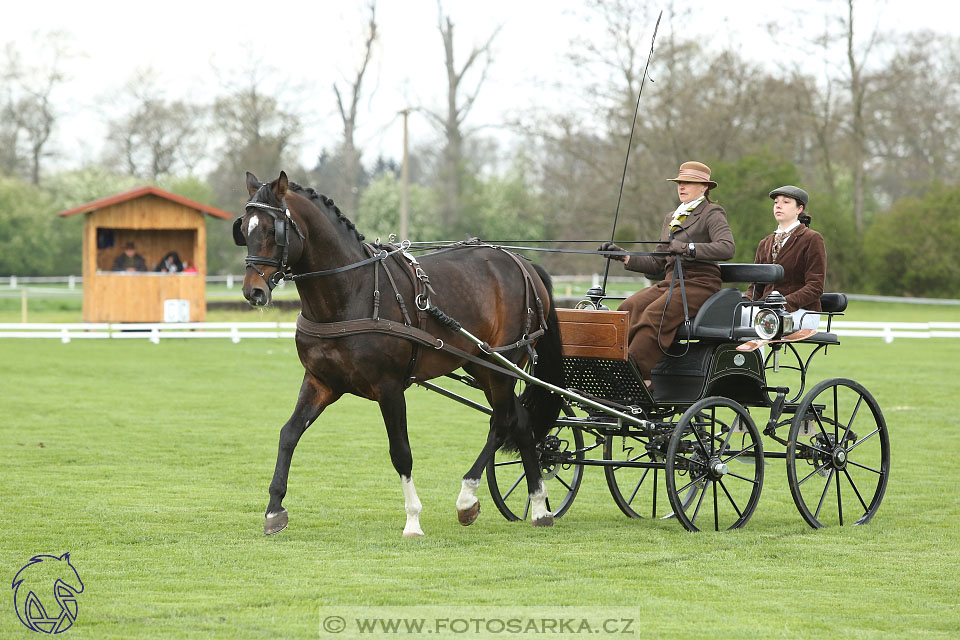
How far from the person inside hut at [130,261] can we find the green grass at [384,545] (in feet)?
49.5

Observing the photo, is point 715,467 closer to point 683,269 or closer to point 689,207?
point 683,269

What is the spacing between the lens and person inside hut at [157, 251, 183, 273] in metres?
27.9

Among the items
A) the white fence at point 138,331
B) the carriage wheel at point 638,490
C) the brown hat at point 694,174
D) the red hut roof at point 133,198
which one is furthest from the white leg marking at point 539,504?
the red hut roof at point 133,198

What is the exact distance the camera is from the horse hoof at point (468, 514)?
7426 millimetres

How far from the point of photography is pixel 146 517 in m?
7.55

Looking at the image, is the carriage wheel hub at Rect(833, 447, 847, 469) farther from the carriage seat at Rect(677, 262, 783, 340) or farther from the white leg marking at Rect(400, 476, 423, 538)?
the white leg marking at Rect(400, 476, 423, 538)

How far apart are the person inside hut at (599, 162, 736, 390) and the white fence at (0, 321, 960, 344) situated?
16848 millimetres

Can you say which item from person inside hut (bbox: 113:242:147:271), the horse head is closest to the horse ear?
the horse head

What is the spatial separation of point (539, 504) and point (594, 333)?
1.15m

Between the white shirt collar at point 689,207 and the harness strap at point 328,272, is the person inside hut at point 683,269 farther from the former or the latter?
the harness strap at point 328,272

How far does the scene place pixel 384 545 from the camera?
6.73 m

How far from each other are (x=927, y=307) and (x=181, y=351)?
2710 centimetres

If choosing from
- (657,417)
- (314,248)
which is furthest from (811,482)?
(314,248)

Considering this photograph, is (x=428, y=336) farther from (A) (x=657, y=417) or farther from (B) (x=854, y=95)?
(B) (x=854, y=95)
